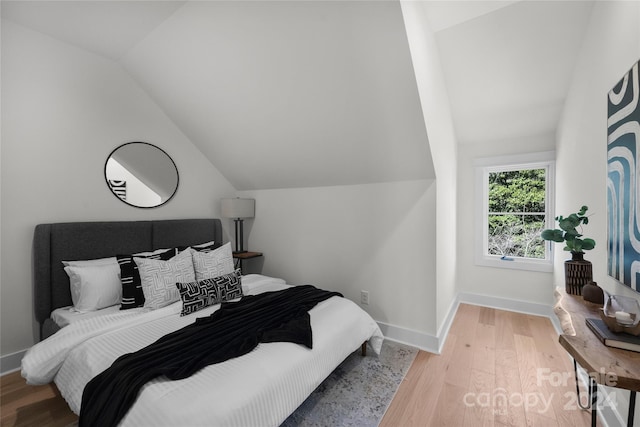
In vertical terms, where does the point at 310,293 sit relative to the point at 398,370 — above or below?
above

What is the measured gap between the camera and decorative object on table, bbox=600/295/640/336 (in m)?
1.07

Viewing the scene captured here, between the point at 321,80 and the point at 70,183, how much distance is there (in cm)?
235

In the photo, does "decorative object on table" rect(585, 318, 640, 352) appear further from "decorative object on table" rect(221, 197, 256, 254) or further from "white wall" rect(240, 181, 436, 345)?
"decorative object on table" rect(221, 197, 256, 254)

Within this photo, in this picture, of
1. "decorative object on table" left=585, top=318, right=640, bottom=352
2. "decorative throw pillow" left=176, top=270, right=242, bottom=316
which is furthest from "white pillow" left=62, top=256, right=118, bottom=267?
"decorative object on table" left=585, top=318, right=640, bottom=352

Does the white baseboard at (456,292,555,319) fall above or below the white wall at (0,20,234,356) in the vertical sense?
below

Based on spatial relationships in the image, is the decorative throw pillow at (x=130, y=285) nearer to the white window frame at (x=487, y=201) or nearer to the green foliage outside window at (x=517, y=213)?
the white window frame at (x=487, y=201)

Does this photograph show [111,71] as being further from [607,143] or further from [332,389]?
[607,143]

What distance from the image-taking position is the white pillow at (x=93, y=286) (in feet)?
7.07

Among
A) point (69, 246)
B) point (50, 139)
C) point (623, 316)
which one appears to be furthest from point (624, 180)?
point (50, 139)

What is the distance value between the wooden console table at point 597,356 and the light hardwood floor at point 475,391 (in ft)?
2.75

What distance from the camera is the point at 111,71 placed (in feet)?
8.90

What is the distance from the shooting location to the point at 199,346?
154 cm

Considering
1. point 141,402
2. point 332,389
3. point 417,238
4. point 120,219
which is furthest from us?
point 120,219

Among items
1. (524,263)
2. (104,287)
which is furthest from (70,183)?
(524,263)
